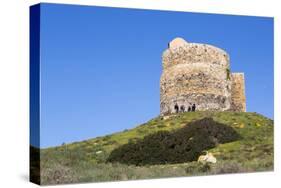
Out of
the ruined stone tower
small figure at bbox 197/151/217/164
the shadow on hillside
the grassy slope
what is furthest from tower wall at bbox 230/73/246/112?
small figure at bbox 197/151/217/164

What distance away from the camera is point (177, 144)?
21453 millimetres

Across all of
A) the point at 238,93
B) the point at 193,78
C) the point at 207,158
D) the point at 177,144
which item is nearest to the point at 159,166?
the point at 177,144

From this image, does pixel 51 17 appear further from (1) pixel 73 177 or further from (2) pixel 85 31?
(1) pixel 73 177

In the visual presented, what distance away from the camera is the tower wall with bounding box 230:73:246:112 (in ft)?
74.8

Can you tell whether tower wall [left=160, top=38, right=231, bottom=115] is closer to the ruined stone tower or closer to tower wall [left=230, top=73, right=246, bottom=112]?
the ruined stone tower

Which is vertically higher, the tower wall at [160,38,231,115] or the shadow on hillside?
the tower wall at [160,38,231,115]

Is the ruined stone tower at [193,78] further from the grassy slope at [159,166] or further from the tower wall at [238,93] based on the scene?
the grassy slope at [159,166]

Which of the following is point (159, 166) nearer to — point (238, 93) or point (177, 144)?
point (177, 144)

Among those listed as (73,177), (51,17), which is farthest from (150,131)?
(51,17)

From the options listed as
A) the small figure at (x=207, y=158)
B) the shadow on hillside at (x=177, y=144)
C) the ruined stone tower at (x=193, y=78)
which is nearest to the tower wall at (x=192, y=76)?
the ruined stone tower at (x=193, y=78)

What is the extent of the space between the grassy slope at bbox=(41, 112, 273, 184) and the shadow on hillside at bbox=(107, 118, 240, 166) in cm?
14

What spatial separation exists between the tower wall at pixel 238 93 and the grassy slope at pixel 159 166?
211mm

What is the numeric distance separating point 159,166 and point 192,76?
2.89 m

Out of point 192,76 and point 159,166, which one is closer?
point 159,166
